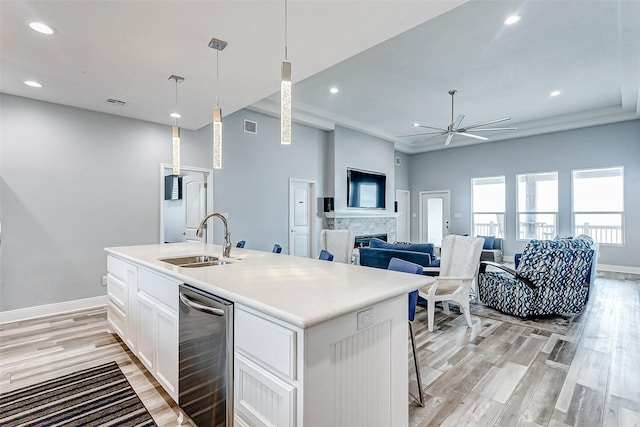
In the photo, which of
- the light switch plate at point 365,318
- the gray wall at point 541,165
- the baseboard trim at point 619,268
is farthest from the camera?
the gray wall at point 541,165

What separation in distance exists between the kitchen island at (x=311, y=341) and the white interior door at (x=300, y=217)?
448cm

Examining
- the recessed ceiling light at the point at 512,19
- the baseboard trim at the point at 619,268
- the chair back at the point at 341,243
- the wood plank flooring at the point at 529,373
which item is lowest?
the wood plank flooring at the point at 529,373

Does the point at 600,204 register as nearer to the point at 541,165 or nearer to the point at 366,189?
the point at 541,165

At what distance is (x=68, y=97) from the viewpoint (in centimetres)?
372

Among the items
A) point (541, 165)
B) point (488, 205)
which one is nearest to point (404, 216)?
point (488, 205)

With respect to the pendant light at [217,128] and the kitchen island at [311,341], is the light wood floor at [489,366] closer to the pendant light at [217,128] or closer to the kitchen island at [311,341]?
the kitchen island at [311,341]

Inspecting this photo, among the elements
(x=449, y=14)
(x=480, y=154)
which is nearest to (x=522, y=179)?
(x=480, y=154)

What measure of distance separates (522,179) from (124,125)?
28.9 feet

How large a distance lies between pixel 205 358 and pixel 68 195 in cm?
375

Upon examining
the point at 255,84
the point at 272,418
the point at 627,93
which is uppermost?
the point at 627,93

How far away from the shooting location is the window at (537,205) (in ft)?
24.6

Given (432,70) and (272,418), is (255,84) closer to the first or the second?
(432,70)

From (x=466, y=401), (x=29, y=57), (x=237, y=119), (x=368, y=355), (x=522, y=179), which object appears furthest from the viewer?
(x=522, y=179)

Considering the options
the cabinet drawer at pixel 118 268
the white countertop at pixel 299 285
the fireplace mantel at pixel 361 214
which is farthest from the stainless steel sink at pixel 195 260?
the fireplace mantel at pixel 361 214
